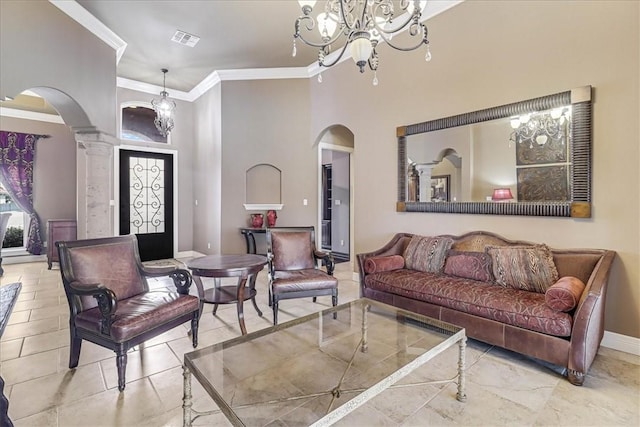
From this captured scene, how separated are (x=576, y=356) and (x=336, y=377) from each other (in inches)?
62.7

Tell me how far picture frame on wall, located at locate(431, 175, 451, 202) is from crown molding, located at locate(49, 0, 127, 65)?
183 inches

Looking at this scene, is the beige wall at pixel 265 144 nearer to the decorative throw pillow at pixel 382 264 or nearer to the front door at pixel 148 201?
the front door at pixel 148 201

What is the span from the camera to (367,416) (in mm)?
1853

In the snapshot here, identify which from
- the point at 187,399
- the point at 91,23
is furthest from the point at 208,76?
the point at 187,399

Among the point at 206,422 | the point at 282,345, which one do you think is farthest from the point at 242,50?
the point at 206,422

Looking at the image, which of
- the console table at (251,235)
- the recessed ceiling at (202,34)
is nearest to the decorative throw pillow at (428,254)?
the console table at (251,235)

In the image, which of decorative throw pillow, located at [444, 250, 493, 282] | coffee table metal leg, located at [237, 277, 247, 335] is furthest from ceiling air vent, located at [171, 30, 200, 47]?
decorative throw pillow, located at [444, 250, 493, 282]

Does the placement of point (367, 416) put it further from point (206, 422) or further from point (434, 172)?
point (434, 172)

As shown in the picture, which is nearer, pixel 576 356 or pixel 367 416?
pixel 367 416

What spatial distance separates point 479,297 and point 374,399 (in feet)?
3.99

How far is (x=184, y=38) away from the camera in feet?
15.2

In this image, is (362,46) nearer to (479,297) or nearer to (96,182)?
(479,297)

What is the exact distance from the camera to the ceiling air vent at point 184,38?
4.52 meters

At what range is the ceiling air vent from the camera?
14.8ft
